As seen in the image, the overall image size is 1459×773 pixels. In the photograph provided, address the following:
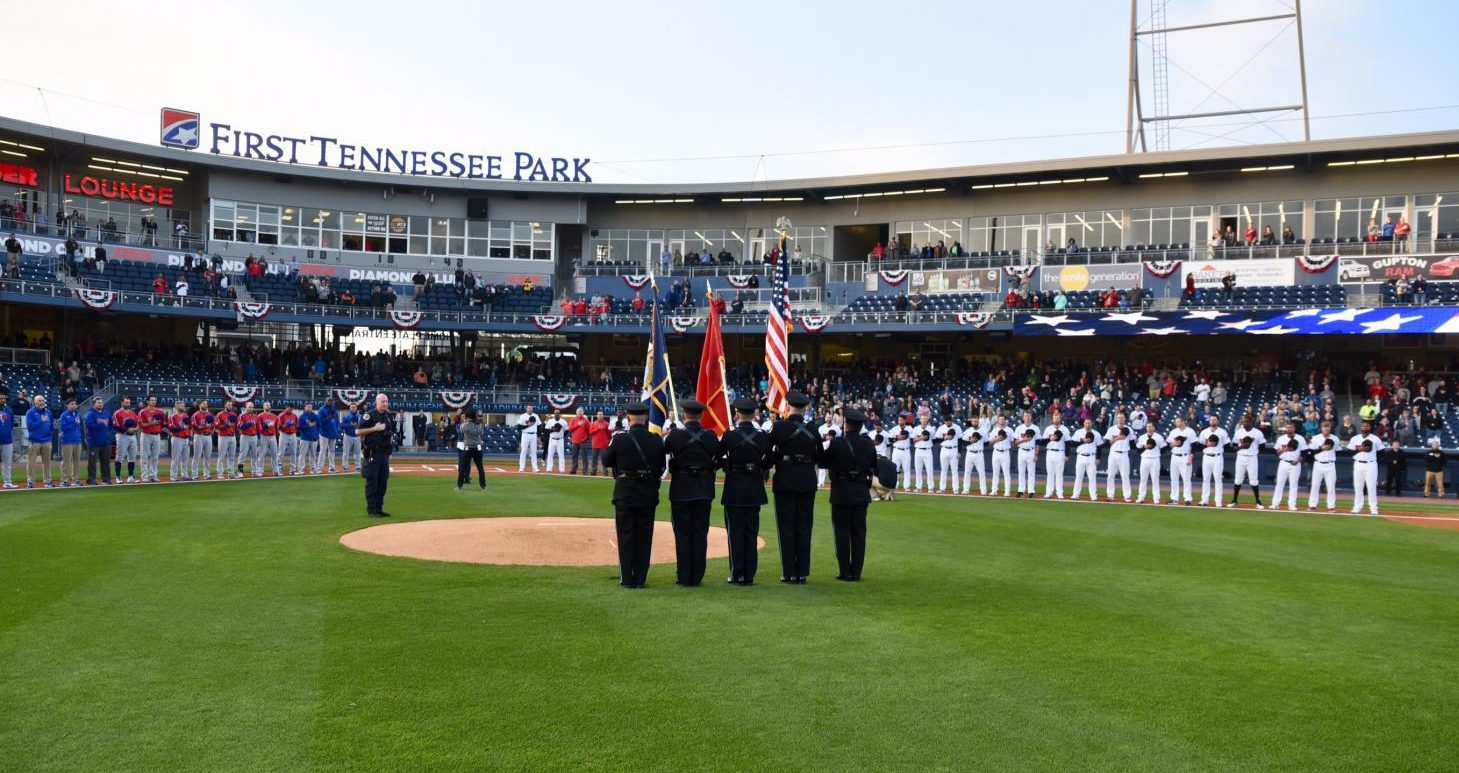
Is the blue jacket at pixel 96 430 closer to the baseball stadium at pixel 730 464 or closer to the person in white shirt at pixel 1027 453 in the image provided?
the baseball stadium at pixel 730 464

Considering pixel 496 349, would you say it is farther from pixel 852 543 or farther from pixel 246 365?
pixel 852 543

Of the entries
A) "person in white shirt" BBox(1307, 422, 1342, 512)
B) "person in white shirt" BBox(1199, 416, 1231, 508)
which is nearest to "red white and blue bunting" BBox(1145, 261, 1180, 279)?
"person in white shirt" BBox(1199, 416, 1231, 508)

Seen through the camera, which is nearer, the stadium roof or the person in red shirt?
the person in red shirt

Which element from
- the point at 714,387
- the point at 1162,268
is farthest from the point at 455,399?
the point at 714,387

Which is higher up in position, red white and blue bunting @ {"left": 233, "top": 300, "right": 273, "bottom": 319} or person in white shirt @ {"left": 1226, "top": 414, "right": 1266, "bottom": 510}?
red white and blue bunting @ {"left": 233, "top": 300, "right": 273, "bottom": 319}

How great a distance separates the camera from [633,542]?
38.0 feet

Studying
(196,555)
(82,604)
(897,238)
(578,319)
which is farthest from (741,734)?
(897,238)

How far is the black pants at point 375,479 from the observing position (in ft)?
59.9

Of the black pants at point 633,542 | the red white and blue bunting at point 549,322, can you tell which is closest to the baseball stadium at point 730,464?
the black pants at point 633,542

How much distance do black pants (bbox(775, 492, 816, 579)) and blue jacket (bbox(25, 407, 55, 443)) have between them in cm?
1887

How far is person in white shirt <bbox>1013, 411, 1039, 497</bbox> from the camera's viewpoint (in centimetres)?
2664

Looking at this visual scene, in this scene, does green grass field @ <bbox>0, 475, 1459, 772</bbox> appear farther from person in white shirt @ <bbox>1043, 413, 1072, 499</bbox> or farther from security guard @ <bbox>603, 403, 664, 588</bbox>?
person in white shirt @ <bbox>1043, 413, 1072, 499</bbox>

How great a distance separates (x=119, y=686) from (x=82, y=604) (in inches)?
133

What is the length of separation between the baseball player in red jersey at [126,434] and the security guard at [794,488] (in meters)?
19.7
